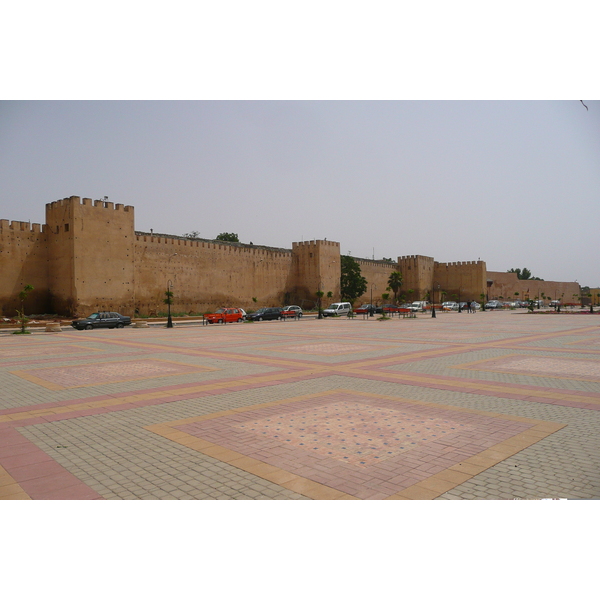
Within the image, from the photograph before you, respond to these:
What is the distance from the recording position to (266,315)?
107ft

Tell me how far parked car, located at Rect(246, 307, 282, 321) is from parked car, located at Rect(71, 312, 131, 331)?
7.93 metres

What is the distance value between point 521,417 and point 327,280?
42.9 m

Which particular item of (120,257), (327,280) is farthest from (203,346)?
(327,280)

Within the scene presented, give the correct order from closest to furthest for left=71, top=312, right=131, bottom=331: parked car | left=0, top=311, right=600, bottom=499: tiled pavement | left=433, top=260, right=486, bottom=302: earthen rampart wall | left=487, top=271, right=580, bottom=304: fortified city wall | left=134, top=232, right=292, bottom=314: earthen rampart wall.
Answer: left=0, top=311, right=600, bottom=499: tiled pavement < left=71, top=312, right=131, bottom=331: parked car < left=134, top=232, right=292, bottom=314: earthen rampart wall < left=433, top=260, right=486, bottom=302: earthen rampart wall < left=487, top=271, right=580, bottom=304: fortified city wall

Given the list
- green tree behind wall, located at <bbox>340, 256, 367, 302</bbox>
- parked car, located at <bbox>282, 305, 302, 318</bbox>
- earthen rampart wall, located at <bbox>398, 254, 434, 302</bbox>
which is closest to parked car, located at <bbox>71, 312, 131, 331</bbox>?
parked car, located at <bbox>282, 305, 302, 318</bbox>

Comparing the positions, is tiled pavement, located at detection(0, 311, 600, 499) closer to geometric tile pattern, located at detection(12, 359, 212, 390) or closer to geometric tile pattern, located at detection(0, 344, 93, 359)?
geometric tile pattern, located at detection(12, 359, 212, 390)

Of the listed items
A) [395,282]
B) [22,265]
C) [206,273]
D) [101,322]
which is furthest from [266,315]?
[395,282]

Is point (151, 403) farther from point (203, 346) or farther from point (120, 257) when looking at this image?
point (120, 257)

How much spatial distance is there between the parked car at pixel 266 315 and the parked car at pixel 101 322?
26.0ft

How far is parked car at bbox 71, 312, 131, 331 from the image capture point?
23.9 metres

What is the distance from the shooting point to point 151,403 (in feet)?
21.7

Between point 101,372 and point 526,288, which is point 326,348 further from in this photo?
point 526,288

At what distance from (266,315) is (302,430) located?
2746cm

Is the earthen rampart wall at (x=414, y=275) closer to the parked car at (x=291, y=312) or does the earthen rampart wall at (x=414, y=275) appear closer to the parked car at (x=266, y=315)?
the parked car at (x=291, y=312)
